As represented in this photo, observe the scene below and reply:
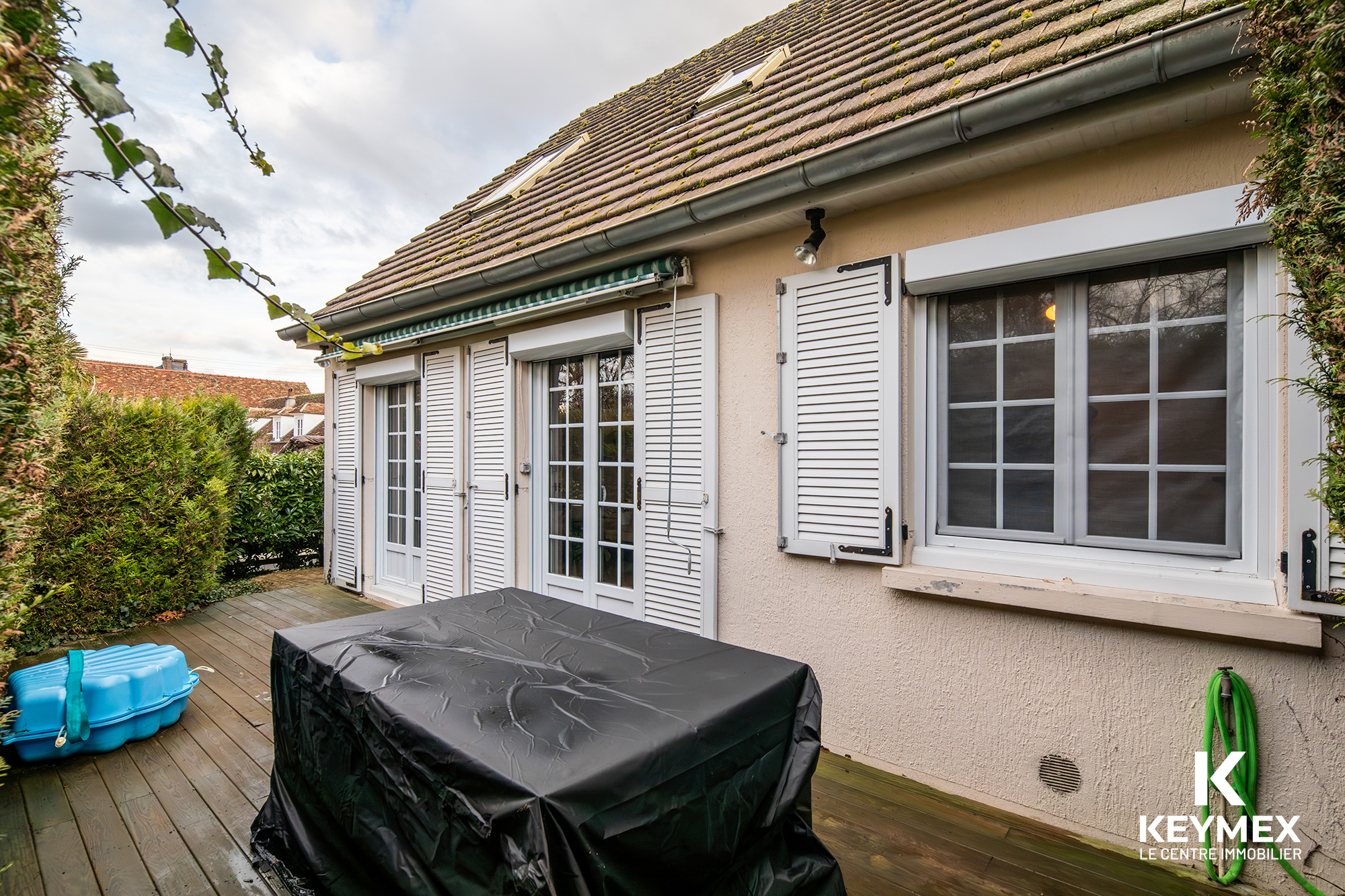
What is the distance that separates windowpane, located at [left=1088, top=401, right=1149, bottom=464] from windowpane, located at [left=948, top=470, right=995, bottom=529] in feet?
1.39

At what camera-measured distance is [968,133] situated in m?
2.43

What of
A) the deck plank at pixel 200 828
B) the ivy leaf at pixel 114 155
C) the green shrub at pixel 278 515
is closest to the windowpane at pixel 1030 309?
the ivy leaf at pixel 114 155

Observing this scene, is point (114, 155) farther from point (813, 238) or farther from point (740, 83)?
point (740, 83)

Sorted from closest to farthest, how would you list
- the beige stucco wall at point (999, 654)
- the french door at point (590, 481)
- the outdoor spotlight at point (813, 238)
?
the beige stucco wall at point (999, 654), the outdoor spotlight at point (813, 238), the french door at point (590, 481)

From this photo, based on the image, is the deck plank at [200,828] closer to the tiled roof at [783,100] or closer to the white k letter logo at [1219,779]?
the white k letter logo at [1219,779]

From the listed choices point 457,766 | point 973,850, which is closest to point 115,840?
point 457,766

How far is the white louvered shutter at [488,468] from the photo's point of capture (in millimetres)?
4926

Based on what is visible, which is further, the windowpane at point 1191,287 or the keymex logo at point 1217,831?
the windowpane at point 1191,287

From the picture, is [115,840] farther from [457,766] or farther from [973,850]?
[973,850]

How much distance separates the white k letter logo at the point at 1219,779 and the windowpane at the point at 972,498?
1.11 meters

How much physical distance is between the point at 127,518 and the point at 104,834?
4024 mm

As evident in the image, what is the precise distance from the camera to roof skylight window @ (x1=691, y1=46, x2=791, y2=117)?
457 cm

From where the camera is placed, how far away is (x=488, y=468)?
507 cm

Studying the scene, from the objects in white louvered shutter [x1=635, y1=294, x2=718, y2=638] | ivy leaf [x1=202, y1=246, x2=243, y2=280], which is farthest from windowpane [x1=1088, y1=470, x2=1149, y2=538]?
ivy leaf [x1=202, y1=246, x2=243, y2=280]
